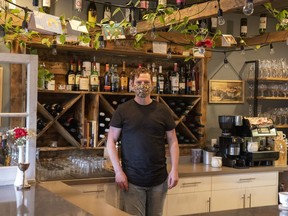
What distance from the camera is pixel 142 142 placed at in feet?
11.0

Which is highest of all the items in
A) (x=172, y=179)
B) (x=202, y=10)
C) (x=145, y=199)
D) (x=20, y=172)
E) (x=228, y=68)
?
(x=202, y=10)

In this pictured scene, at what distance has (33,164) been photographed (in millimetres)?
3094

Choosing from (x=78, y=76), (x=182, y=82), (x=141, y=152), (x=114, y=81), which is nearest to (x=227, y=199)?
(x=182, y=82)

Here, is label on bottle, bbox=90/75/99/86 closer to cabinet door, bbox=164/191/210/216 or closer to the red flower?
cabinet door, bbox=164/191/210/216

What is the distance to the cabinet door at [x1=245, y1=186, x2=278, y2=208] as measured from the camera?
181 inches

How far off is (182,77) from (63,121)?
144 centimetres

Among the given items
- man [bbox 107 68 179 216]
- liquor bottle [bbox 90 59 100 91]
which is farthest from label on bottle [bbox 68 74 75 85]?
man [bbox 107 68 179 216]

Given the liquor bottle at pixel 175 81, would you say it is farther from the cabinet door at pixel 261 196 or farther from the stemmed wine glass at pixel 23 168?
the stemmed wine glass at pixel 23 168

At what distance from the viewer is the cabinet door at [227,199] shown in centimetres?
439

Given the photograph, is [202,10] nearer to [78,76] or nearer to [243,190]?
[78,76]

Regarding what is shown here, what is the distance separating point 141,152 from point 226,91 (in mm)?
2315

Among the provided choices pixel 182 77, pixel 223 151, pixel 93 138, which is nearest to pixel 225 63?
pixel 182 77

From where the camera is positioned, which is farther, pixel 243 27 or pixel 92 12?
pixel 243 27

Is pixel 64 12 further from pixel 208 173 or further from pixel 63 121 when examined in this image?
pixel 208 173
